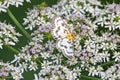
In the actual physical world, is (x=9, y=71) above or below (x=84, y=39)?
below

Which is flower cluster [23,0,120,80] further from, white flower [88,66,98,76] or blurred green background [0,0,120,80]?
blurred green background [0,0,120,80]

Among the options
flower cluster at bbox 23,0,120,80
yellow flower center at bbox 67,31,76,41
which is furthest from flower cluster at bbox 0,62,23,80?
yellow flower center at bbox 67,31,76,41

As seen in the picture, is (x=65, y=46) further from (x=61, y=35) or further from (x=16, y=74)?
(x=16, y=74)

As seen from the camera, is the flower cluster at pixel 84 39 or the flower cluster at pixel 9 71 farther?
the flower cluster at pixel 84 39

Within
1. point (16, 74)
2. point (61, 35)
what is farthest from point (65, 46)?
point (16, 74)

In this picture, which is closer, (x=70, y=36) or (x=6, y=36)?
(x=70, y=36)

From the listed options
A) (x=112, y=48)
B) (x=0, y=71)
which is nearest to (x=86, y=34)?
(x=112, y=48)

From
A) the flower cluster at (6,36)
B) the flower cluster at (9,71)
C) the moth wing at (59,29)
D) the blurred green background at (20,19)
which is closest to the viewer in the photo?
the moth wing at (59,29)

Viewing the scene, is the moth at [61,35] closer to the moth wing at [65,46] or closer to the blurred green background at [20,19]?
the moth wing at [65,46]

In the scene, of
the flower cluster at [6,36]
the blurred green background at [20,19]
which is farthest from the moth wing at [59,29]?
the blurred green background at [20,19]

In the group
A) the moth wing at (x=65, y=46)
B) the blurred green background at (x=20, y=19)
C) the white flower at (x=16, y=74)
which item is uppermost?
the blurred green background at (x=20, y=19)

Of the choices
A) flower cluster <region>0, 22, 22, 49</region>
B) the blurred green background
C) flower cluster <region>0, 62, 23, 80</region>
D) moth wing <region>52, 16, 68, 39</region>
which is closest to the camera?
moth wing <region>52, 16, 68, 39</region>

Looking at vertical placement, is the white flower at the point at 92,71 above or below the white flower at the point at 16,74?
above
